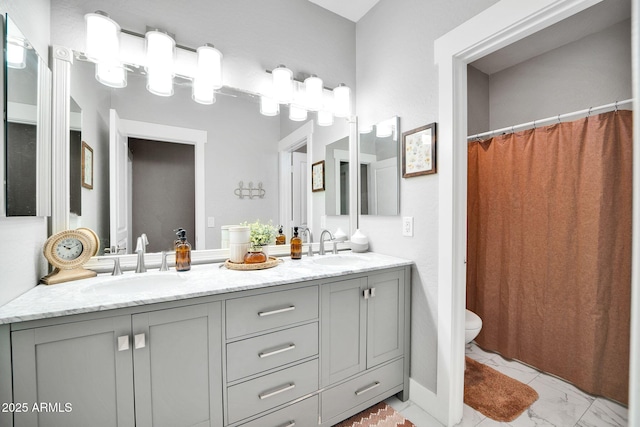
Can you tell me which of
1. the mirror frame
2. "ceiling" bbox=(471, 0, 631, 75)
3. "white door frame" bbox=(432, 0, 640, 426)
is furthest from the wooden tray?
"ceiling" bbox=(471, 0, 631, 75)

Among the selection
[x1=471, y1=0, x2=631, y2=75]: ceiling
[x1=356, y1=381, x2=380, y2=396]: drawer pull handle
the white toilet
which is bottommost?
[x1=356, y1=381, x2=380, y2=396]: drawer pull handle

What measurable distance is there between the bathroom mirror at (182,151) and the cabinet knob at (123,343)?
2.16 feet

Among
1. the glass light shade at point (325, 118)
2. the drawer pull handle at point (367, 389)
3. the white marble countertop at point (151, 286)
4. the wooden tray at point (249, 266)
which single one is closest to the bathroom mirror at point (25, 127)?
the white marble countertop at point (151, 286)

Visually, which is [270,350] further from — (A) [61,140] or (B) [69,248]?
(A) [61,140]

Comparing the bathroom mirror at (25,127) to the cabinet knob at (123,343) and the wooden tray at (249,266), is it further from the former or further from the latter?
the wooden tray at (249,266)

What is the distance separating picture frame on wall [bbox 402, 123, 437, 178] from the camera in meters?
1.59

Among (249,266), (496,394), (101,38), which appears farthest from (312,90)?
(496,394)

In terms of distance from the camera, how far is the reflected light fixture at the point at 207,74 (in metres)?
1.62

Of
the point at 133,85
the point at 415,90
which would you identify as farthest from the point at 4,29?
the point at 415,90

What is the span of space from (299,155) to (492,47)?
1.29 m

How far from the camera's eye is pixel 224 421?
1.16 metres

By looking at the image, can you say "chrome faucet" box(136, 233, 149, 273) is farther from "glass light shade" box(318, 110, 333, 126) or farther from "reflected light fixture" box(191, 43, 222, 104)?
"glass light shade" box(318, 110, 333, 126)

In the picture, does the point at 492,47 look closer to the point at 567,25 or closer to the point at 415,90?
the point at 415,90

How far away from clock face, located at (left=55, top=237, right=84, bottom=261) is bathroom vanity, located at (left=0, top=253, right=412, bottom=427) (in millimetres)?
141
